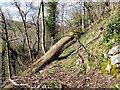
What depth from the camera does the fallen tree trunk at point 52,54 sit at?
356 centimetres

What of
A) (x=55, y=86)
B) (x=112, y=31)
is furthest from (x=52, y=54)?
(x=112, y=31)

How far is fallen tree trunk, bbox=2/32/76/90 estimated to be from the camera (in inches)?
140

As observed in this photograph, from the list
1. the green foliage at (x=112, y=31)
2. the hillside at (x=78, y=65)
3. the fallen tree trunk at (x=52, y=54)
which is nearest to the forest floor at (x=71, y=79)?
the hillside at (x=78, y=65)

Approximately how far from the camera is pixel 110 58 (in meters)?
3.47

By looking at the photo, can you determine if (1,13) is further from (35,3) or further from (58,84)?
(58,84)

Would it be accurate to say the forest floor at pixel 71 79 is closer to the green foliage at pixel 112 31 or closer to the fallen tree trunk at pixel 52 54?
the fallen tree trunk at pixel 52 54

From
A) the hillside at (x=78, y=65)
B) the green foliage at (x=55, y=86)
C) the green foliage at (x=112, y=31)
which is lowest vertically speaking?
the green foliage at (x=55, y=86)

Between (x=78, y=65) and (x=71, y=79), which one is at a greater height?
(x=78, y=65)

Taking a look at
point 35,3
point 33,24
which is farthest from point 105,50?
point 33,24

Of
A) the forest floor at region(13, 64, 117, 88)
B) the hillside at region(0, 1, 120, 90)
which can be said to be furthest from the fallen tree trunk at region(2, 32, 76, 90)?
the forest floor at region(13, 64, 117, 88)

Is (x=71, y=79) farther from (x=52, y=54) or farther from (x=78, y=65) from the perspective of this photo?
(x=52, y=54)

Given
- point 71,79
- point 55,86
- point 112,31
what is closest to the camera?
point 55,86

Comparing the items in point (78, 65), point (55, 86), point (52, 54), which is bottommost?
point (55, 86)

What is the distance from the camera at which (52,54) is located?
377 cm
